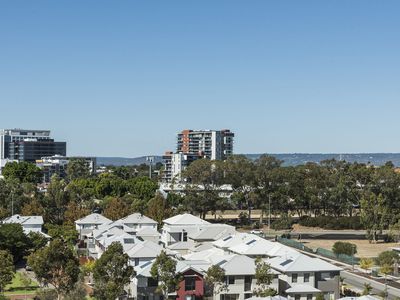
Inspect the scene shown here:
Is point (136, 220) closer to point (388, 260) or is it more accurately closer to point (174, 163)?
point (388, 260)

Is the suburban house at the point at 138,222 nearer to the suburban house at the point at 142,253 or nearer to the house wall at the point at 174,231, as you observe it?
the house wall at the point at 174,231

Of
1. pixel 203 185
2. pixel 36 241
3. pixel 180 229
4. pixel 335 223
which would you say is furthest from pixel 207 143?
pixel 36 241

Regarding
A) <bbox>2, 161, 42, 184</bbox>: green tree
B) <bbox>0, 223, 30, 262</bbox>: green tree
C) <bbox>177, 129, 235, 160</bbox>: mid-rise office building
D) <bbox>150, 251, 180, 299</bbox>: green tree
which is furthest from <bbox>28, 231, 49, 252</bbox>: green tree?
<bbox>177, 129, 235, 160</bbox>: mid-rise office building

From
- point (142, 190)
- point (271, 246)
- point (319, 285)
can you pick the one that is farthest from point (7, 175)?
point (319, 285)

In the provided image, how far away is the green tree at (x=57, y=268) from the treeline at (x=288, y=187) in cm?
4525

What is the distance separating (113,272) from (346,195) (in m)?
55.1

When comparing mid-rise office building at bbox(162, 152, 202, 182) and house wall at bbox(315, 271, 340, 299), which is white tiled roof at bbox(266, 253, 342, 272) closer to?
house wall at bbox(315, 271, 340, 299)

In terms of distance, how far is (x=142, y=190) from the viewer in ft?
317

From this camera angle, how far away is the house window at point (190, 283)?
38781 millimetres

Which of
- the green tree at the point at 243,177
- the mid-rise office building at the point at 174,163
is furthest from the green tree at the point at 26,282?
the mid-rise office building at the point at 174,163

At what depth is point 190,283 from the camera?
128 ft

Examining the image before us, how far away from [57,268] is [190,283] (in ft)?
25.0

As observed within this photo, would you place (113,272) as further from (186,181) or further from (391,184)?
(186,181)

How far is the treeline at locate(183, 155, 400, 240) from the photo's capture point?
275ft
